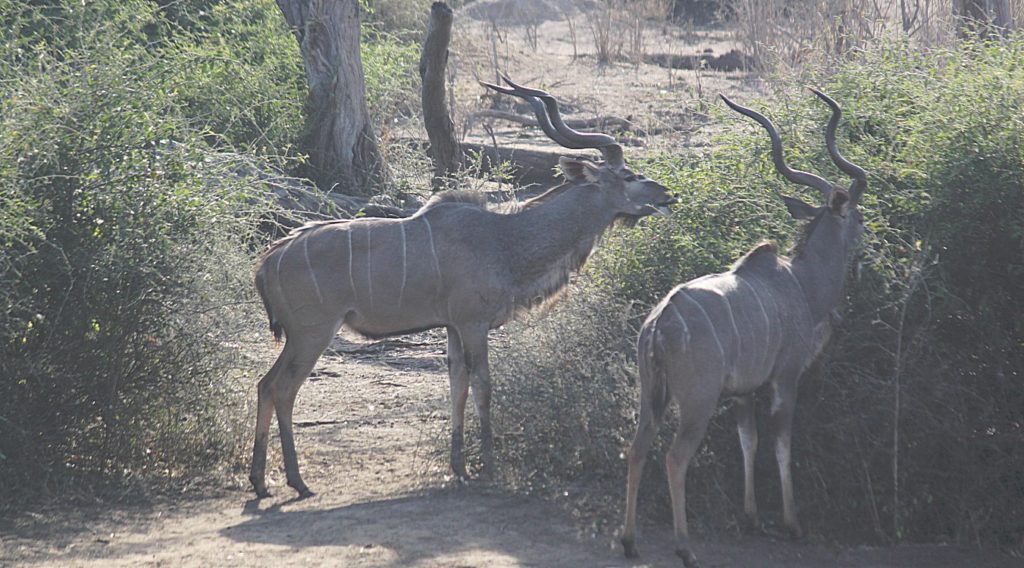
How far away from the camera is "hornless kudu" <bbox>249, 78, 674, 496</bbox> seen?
18.5ft

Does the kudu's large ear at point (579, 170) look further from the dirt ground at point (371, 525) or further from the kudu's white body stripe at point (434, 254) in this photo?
the dirt ground at point (371, 525)

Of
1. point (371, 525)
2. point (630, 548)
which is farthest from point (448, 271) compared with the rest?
point (630, 548)

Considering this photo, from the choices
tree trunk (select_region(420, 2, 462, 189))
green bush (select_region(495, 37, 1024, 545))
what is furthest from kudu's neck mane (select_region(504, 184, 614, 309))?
tree trunk (select_region(420, 2, 462, 189))

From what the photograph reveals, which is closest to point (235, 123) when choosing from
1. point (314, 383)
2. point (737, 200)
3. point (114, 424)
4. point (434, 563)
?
point (314, 383)

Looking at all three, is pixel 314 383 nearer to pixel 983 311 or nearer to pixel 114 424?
pixel 114 424

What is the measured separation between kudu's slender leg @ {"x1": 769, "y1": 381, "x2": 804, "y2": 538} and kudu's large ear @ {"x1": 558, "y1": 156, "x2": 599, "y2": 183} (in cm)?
153

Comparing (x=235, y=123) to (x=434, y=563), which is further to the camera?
(x=235, y=123)

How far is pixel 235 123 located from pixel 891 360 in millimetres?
5863

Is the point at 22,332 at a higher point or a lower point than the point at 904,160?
lower

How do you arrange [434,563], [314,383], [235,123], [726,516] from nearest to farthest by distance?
[434,563] → [726,516] → [314,383] → [235,123]

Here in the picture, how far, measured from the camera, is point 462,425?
569cm

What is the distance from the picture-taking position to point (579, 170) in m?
5.99

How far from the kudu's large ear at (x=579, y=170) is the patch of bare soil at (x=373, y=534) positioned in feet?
4.34

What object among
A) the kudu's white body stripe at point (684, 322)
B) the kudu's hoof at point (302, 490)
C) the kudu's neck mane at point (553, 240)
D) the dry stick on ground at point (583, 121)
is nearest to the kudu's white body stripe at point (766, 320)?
the kudu's white body stripe at point (684, 322)
